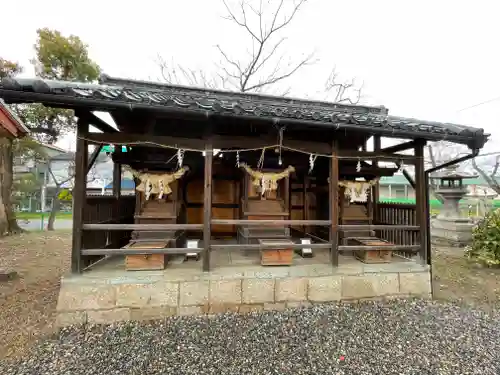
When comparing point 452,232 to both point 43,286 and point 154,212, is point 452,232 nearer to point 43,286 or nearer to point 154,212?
point 154,212

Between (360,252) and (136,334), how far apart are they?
4.00 meters

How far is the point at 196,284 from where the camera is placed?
360 centimetres

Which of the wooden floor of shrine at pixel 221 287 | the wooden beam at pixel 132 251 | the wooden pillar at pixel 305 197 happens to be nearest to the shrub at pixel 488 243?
the wooden floor of shrine at pixel 221 287

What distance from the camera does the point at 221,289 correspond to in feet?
12.0

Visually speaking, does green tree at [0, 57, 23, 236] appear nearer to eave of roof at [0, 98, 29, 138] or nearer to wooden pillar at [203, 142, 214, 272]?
eave of roof at [0, 98, 29, 138]

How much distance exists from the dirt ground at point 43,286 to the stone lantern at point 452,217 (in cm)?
116

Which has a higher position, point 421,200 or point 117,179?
point 117,179

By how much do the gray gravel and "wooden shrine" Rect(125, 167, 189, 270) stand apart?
2.99 ft

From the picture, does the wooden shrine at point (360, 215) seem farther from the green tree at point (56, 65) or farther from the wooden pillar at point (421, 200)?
the green tree at point (56, 65)

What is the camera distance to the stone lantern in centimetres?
893

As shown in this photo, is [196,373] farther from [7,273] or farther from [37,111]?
[37,111]

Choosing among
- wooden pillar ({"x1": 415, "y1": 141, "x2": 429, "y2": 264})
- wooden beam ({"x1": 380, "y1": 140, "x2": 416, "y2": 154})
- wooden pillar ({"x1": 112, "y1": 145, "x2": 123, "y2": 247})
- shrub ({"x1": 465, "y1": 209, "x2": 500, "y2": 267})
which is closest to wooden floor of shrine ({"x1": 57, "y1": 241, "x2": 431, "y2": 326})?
wooden pillar ({"x1": 415, "y1": 141, "x2": 429, "y2": 264})

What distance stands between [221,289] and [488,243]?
7380 millimetres

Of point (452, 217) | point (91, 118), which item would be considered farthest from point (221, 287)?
point (452, 217)
